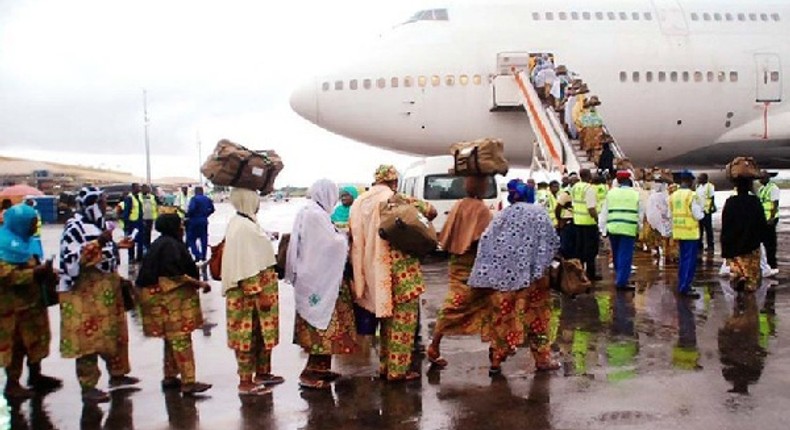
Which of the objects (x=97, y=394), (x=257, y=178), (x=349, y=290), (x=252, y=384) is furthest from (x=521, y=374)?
(x=97, y=394)

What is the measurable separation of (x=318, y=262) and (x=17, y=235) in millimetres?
2223

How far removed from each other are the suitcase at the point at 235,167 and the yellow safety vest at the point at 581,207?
6117mm

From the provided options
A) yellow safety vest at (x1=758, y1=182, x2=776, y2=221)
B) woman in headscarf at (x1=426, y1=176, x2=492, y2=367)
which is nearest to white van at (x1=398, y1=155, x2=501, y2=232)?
yellow safety vest at (x1=758, y1=182, x2=776, y2=221)

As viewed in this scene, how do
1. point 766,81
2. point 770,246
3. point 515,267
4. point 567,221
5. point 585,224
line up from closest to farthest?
point 515,267, point 585,224, point 770,246, point 567,221, point 766,81

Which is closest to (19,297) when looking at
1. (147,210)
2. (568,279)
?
(568,279)

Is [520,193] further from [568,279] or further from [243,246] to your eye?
[243,246]

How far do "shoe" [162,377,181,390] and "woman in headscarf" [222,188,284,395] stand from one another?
55 cm

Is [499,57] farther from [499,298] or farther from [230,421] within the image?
[230,421]

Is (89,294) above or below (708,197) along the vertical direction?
below

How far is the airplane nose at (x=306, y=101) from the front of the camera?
17.9 m

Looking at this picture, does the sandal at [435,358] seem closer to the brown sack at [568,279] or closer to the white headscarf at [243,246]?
the brown sack at [568,279]

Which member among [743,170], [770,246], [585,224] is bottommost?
[770,246]

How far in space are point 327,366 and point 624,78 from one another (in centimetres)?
1442

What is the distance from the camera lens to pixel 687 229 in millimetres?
9406
